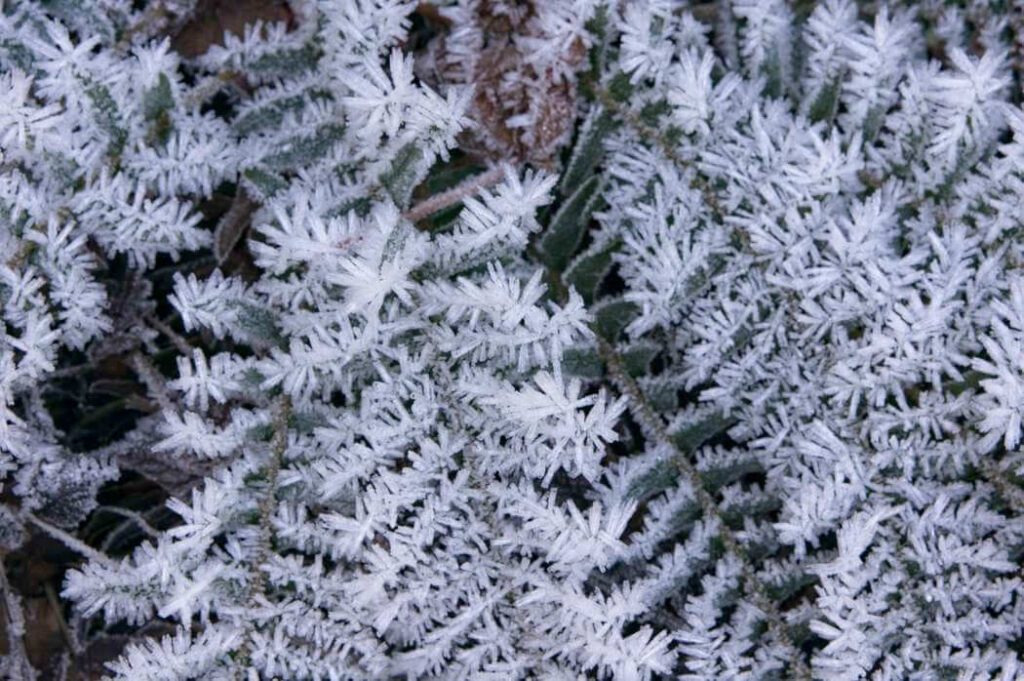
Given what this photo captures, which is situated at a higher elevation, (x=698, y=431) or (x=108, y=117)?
(x=108, y=117)

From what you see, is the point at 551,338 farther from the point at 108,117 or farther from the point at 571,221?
the point at 108,117

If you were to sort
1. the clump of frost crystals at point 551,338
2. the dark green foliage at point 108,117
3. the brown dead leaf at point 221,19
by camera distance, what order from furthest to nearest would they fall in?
the brown dead leaf at point 221,19
the dark green foliage at point 108,117
the clump of frost crystals at point 551,338

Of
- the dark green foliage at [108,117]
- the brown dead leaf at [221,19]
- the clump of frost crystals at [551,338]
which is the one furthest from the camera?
the brown dead leaf at [221,19]

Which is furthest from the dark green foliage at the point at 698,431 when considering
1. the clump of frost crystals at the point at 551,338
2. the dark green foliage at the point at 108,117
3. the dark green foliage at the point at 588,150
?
the dark green foliage at the point at 108,117

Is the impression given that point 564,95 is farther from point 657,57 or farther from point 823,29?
point 823,29

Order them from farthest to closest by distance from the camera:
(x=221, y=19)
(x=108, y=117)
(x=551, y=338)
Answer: (x=221, y=19)
(x=108, y=117)
(x=551, y=338)

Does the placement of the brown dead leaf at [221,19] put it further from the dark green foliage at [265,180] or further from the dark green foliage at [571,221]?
the dark green foliage at [571,221]

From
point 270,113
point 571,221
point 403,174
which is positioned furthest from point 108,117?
point 571,221

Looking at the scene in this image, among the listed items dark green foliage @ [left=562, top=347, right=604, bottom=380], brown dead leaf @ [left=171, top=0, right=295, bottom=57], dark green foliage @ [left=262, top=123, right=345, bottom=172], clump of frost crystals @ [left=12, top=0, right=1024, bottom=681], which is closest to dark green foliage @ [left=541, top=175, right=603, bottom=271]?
clump of frost crystals @ [left=12, top=0, right=1024, bottom=681]

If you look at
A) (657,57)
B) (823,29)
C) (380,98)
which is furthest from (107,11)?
(823,29)

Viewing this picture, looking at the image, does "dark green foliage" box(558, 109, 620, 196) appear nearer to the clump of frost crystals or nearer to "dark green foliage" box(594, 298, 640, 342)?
the clump of frost crystals

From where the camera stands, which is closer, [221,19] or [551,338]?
[551,338]
